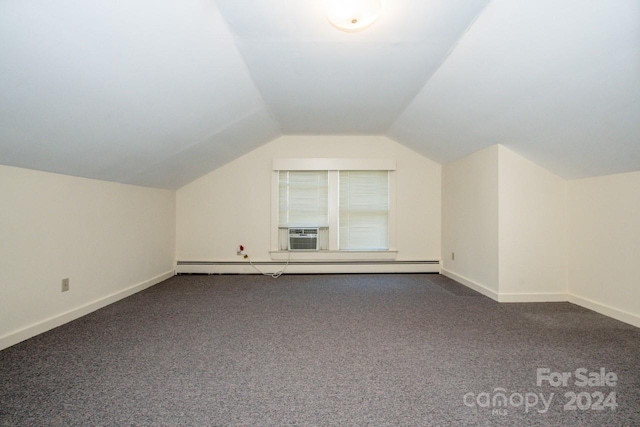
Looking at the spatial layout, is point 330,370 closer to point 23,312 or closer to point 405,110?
point 23,312

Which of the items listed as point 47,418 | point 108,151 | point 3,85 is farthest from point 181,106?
point 47,418

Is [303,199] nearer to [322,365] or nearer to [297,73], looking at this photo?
[297,73]

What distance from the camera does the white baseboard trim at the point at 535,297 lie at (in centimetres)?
306

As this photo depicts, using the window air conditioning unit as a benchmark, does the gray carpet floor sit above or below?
below

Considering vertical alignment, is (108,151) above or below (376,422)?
above

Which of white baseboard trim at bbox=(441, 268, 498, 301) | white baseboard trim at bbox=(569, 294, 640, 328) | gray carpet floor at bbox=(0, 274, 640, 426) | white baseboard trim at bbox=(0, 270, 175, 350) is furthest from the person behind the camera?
white baseboard trim at bbox=(441, 268, 498, 301)

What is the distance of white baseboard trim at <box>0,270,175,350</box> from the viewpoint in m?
2.02

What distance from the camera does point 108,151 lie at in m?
2.46

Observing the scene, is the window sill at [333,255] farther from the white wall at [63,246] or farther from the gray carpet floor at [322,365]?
the white wall at [63,246]

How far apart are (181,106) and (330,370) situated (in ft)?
7.89

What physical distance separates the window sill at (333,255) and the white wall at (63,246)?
1925mm

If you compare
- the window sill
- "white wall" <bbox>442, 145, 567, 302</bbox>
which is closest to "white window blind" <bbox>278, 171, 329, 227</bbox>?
the window sill

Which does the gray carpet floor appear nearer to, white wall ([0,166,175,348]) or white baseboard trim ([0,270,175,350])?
white baseboard trim ([0,270,175,350])

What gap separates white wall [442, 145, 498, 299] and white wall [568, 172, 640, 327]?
807 mm
